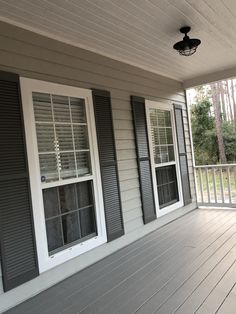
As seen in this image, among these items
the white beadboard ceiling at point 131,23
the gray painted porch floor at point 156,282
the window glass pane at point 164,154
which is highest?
the white beadboard ceiling at point 131,23

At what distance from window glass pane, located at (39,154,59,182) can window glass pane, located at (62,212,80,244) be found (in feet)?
1.47

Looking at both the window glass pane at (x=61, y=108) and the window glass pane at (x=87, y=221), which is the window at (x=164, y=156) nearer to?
the window glass pane at (x=87, y=221)

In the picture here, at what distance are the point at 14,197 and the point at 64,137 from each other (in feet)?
3.00

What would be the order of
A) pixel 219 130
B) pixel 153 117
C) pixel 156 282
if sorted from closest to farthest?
1. pixel 156 282
2. pixel 153 117
3. pixel 219 130

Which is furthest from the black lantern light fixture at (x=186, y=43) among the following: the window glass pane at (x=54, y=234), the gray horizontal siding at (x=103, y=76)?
the window glass pane at (x=54, y=234)

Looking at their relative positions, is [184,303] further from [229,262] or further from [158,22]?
[158,22]

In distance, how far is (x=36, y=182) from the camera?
2924 millimetres

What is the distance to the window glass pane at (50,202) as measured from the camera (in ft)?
10.0

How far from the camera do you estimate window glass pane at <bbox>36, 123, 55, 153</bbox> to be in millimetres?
3051

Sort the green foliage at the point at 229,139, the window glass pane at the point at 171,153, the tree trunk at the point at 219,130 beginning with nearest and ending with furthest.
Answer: the window glass pane at the point at 171,153 → the tree trunk at the point at 219,130 → the green foliage at the point at 229,139

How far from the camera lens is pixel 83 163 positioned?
3.58 meters

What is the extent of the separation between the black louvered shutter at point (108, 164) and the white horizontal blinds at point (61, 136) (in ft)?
0.71

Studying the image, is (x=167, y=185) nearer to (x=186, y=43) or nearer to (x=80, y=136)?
(x=80, y=136)

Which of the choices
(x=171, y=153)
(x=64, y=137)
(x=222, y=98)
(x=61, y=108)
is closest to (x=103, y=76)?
(x=61, y=108)
